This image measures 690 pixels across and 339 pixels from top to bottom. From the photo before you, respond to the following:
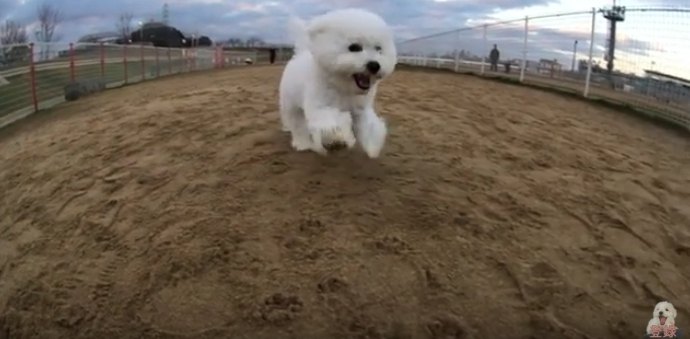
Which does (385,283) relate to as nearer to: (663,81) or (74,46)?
(663,81)

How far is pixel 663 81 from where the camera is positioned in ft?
28.7

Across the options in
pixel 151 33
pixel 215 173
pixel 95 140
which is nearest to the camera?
pixel 215 173

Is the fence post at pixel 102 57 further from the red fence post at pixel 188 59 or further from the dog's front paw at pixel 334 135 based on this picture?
the dog's front paw at pixel 334 135

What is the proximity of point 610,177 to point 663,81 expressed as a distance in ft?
13.4

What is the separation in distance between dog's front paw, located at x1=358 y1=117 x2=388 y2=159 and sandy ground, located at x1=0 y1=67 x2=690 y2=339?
0.89ft

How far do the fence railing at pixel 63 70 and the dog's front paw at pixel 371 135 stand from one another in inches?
260

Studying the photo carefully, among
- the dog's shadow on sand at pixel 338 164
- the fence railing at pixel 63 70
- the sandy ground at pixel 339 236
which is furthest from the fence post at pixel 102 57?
the dog's shadow on sand at pixel 338 164

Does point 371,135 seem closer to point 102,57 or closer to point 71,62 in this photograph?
point 71,62

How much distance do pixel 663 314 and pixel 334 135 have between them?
2174mm

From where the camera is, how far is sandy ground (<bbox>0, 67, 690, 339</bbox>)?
3.56m

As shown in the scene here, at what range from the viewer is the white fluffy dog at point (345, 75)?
422 cm

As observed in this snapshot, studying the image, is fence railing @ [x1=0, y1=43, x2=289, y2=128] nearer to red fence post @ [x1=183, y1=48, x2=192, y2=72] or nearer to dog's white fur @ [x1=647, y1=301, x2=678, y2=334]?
red fence post @ [x1=183, y1=48, x2=192, y2=72]

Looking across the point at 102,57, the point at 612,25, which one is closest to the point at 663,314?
the point at 612,25

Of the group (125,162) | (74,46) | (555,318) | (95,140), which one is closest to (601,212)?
(555,318)
